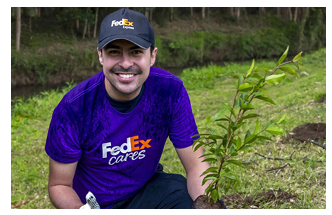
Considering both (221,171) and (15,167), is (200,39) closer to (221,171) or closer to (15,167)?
(15,167)

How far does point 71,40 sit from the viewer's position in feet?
54.6

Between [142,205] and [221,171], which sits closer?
[221,171]

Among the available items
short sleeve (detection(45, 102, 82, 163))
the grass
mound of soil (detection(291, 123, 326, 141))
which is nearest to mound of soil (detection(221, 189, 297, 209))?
the grass

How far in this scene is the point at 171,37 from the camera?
61.7 feet

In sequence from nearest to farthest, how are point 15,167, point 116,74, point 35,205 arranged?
point 116,74, point 35,205, point 15,167

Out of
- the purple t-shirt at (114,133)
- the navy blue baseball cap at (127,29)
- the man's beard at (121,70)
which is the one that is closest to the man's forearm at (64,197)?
→ the purple t-shirt at (114,133)

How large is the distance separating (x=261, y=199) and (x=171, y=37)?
16440 mm

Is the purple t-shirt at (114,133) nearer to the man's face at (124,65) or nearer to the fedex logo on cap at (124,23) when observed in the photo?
the man's face at (124,65)

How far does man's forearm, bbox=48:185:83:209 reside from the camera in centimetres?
224

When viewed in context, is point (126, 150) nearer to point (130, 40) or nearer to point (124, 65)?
point (124, 65)

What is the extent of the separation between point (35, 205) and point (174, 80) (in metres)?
2.28

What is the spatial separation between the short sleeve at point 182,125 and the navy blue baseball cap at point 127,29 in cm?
48

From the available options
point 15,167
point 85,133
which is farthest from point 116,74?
point 15,167

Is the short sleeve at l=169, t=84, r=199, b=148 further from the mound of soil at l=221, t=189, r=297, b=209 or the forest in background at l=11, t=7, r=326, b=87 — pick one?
the forest in background at l=11, t=7, r=326, b=87
